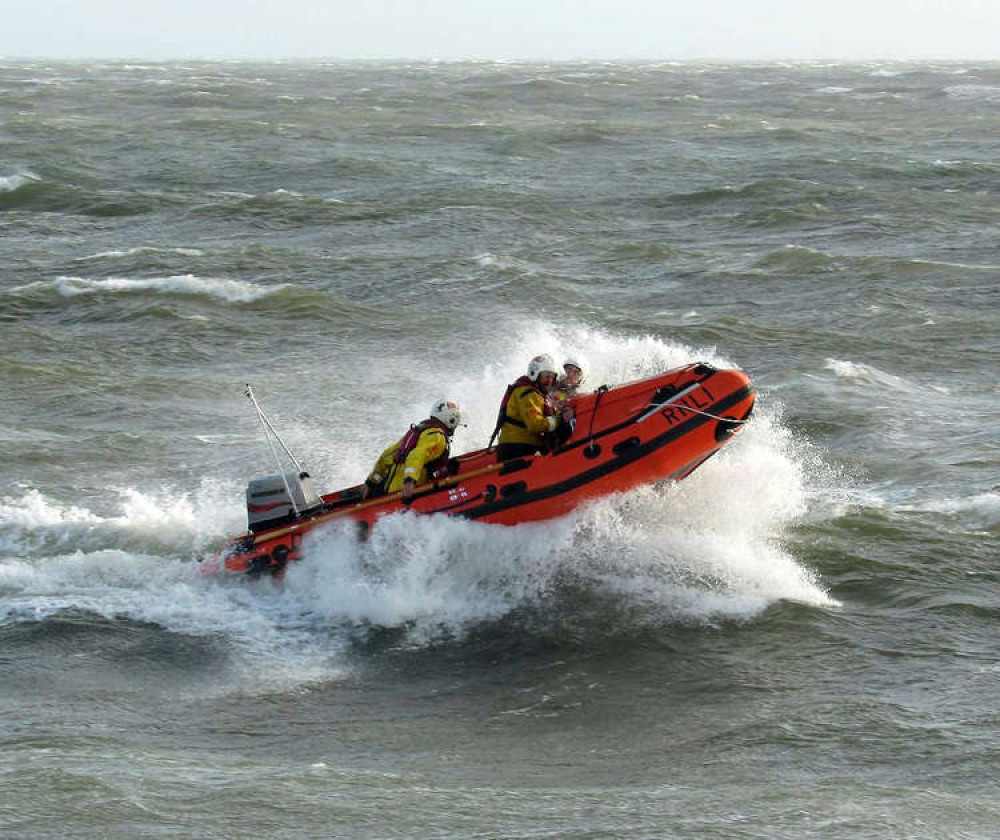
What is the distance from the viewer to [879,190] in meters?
37.5

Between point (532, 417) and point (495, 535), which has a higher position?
point (532, 417)

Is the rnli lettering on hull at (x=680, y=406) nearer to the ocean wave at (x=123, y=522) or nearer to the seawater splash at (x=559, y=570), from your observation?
the seawater splash at (x=559, y=570)

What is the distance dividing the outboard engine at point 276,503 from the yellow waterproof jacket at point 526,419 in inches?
79.3

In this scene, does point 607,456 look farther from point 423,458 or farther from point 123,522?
point 123,522

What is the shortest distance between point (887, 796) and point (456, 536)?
4947 mm

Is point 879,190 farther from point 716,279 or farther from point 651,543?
point 651,543

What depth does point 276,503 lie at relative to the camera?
1370 cm

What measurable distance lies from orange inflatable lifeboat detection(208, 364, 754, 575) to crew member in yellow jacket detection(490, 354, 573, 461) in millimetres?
156

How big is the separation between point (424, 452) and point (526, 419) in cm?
95

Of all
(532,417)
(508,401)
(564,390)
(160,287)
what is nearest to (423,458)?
(508,401)

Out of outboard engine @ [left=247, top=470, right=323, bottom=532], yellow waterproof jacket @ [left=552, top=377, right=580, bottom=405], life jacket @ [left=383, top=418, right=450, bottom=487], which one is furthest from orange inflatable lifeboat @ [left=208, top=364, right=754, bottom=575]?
outboard engine @ [left=247, top=470, right=323, bottom=532]

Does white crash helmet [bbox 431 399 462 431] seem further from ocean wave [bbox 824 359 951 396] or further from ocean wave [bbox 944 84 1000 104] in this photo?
ocean wave [bbox 944 84 1000 104]

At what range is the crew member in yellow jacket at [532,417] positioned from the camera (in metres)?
12.8

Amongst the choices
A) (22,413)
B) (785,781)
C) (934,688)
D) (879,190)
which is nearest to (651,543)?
(934,688)
